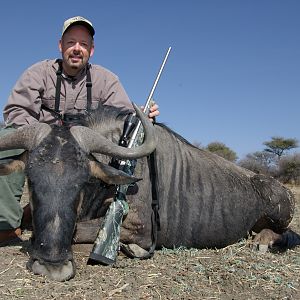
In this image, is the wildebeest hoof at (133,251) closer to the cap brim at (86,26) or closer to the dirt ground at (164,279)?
the dirt ground at (164,279)

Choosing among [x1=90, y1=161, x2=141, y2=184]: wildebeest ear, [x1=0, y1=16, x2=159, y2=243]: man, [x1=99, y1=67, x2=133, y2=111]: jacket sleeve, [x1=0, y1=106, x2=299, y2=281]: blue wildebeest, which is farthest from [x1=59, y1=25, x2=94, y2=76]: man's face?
[x1=90, y1=161, x2=141, y2=184]: wildebeest ear

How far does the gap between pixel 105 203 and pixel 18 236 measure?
1.33m

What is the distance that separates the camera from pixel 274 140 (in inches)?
1740

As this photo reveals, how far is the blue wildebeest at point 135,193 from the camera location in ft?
13.2

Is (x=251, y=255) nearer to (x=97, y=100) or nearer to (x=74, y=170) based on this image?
(x=74, y=170)

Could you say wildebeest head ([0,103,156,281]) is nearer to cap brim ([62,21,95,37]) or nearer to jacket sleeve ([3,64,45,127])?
jacket sleeve ([3,64,45,127])

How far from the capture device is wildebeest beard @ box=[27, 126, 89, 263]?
391 centimetres

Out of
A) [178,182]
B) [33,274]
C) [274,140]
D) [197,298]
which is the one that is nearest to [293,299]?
[197,298]

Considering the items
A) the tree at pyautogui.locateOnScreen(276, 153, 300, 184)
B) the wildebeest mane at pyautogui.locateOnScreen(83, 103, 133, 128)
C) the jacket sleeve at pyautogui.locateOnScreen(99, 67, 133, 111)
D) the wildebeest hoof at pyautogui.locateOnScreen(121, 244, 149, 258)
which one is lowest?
the tree at pyautogui.locateOnScreen(276, 153, 300, 184)

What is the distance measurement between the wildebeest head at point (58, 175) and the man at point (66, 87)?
1.16 metres

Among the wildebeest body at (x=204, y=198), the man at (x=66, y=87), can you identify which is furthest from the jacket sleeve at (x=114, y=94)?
the wildebeest body at (x=204, y=198)

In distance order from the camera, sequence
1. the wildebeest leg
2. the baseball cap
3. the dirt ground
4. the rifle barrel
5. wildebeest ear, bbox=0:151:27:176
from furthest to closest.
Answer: the baseball cap
the rifle barrel
the wildebeest leg
wildebeest ear, bbox=0:151:27:176
the dirt ground

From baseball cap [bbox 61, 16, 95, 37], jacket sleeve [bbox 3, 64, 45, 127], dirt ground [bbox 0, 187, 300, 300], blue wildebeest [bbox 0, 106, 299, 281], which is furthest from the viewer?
baseball cap [bbox 61, 16, 95, 37]

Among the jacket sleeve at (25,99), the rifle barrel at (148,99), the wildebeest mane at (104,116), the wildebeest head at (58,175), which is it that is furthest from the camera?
the jacket sleeve at (25,99)
